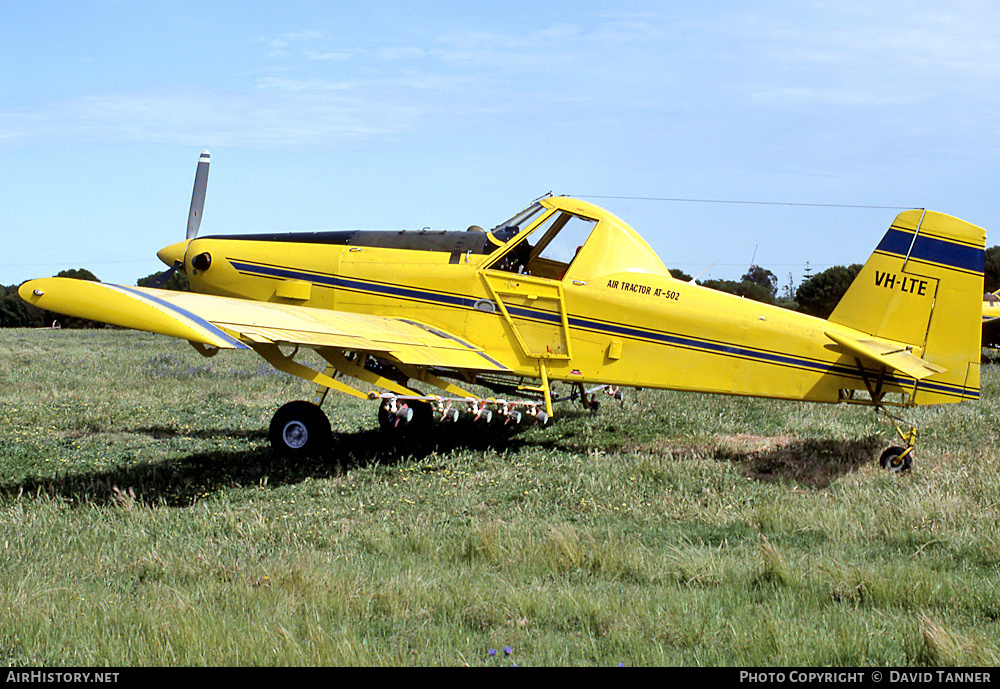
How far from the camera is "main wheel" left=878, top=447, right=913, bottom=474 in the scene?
8883 mm

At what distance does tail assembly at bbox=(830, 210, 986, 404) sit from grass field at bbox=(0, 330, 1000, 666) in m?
0.92

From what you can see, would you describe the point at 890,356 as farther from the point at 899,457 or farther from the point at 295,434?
the point at 295,434

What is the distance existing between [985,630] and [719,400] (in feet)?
29.2

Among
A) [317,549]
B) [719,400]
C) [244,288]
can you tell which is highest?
[244,288]

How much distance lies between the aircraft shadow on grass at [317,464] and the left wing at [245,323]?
1179mm

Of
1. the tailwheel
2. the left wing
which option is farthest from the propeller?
the tailwheel

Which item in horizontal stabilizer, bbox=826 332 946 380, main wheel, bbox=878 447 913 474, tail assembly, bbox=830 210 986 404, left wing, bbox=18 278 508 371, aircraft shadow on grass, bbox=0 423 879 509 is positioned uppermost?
tail assembly, bbox=830 210 986 404

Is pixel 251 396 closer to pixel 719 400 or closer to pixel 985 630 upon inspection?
pixel 719 400

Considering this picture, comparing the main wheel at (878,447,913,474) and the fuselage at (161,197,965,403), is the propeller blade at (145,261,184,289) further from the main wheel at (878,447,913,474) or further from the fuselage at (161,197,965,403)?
the main wheel at (878,447,913,474)

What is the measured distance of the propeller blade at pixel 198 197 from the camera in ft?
40.3

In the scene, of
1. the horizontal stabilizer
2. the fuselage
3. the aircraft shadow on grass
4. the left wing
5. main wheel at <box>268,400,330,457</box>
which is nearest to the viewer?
the left wing
